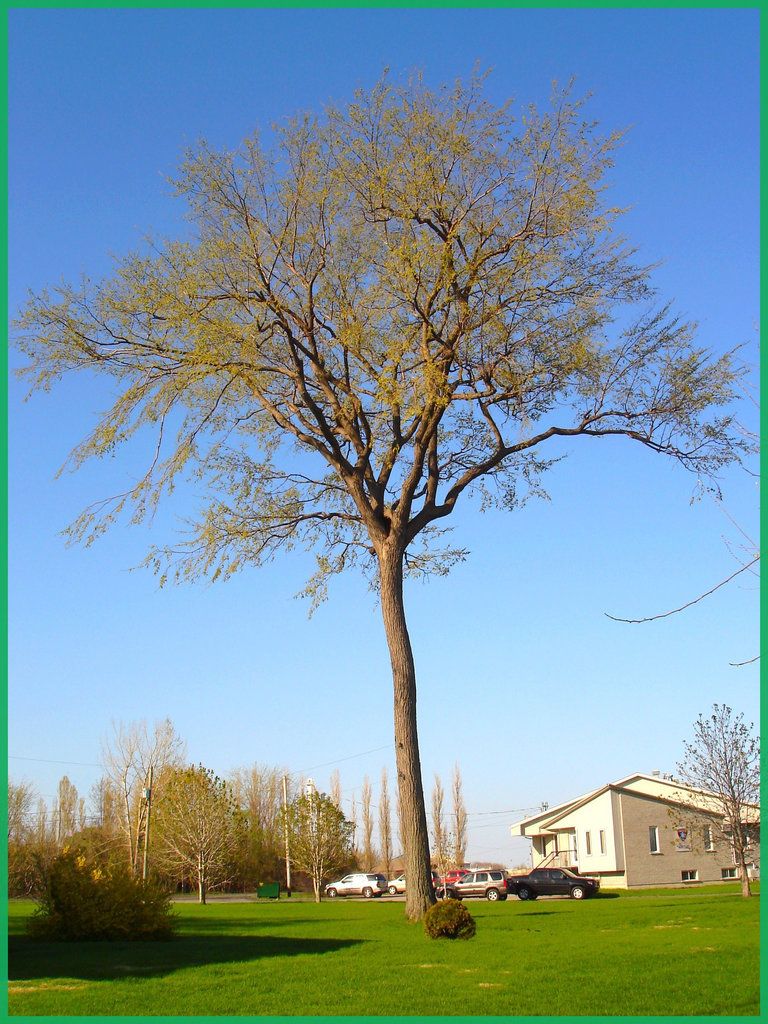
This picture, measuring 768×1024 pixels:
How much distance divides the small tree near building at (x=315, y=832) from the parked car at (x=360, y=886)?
3160mm

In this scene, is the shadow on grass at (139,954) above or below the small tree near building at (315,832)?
above

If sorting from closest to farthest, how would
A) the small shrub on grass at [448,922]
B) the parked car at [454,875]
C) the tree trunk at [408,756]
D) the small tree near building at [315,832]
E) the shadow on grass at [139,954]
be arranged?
the shadow on grass at [139,954] → the small shrub on grass at [448,922] → the tree trunk at [408,756] → the parked car at [454,875] → the small tree near building at [315,832]

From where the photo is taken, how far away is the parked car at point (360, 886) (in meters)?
48.6

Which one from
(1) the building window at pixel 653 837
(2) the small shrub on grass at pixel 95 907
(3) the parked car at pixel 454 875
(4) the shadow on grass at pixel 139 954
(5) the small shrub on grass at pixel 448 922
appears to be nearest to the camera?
(4) the shadow on grass at pixel 139 954

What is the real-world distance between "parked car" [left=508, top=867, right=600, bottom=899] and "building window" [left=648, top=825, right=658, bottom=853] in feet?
25.3

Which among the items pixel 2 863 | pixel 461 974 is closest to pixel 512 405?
pixel 461 974

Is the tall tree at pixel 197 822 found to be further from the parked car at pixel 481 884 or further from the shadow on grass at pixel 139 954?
the shadow on grass at pixel 139 954

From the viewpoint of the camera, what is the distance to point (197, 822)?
46.4 meters

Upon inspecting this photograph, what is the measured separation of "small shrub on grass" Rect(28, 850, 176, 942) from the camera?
17.1m

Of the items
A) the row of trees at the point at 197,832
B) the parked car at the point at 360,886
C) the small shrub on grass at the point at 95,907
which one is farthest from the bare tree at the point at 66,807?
the small shrub on grass at the point at 95,907

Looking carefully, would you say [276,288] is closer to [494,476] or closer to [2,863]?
[494,476]

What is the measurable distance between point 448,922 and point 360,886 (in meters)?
37.7

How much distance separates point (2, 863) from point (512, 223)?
659 inches

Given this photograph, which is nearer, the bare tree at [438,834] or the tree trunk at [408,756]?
the tree trunk at [408,756]
